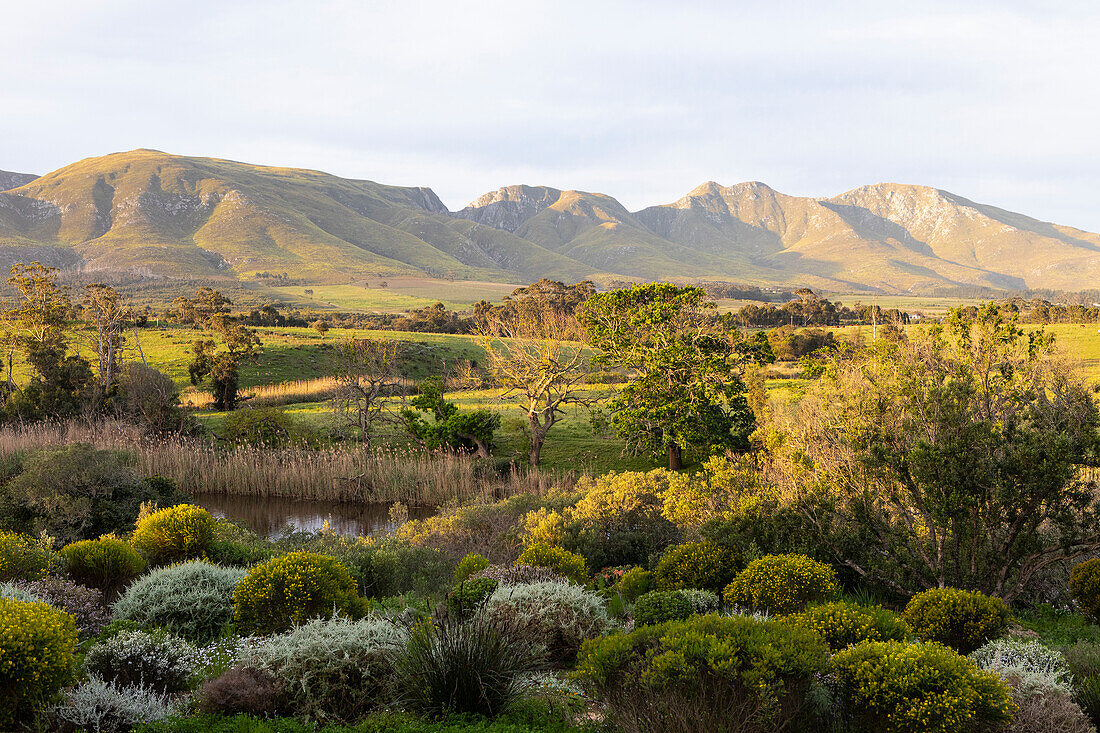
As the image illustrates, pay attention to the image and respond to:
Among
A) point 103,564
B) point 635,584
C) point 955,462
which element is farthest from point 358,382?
point 955,462

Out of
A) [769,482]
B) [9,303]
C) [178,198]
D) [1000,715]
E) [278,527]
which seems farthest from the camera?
[178,198]

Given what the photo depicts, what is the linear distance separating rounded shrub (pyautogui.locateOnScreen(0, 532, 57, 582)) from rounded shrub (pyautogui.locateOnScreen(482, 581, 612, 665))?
5.15 metres

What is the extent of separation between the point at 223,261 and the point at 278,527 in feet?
506

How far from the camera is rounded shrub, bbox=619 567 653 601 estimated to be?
28.3 ft

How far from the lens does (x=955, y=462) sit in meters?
7.37

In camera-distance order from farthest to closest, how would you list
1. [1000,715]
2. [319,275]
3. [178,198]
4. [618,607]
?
[178,198], [319,275], [618,607], [1000,715]

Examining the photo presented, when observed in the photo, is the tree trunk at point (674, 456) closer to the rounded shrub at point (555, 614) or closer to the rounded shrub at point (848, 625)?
the rounded shrub at point (555, 614)

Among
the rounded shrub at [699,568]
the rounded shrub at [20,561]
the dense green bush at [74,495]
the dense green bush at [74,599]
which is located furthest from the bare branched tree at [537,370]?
the dense green bush at [74,599]

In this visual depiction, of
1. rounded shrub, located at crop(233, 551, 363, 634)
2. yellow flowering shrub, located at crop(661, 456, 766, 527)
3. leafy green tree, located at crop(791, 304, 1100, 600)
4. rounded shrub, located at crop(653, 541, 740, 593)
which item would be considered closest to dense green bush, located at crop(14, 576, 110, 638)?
rounded shrub, located at crop(233, 551, 363, 634)

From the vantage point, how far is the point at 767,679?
14.6 ft

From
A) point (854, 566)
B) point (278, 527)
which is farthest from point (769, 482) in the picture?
point (278, 527)

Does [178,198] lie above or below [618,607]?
above

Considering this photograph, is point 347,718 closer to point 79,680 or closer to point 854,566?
point 79,680

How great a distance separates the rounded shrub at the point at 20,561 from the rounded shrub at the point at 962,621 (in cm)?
916
